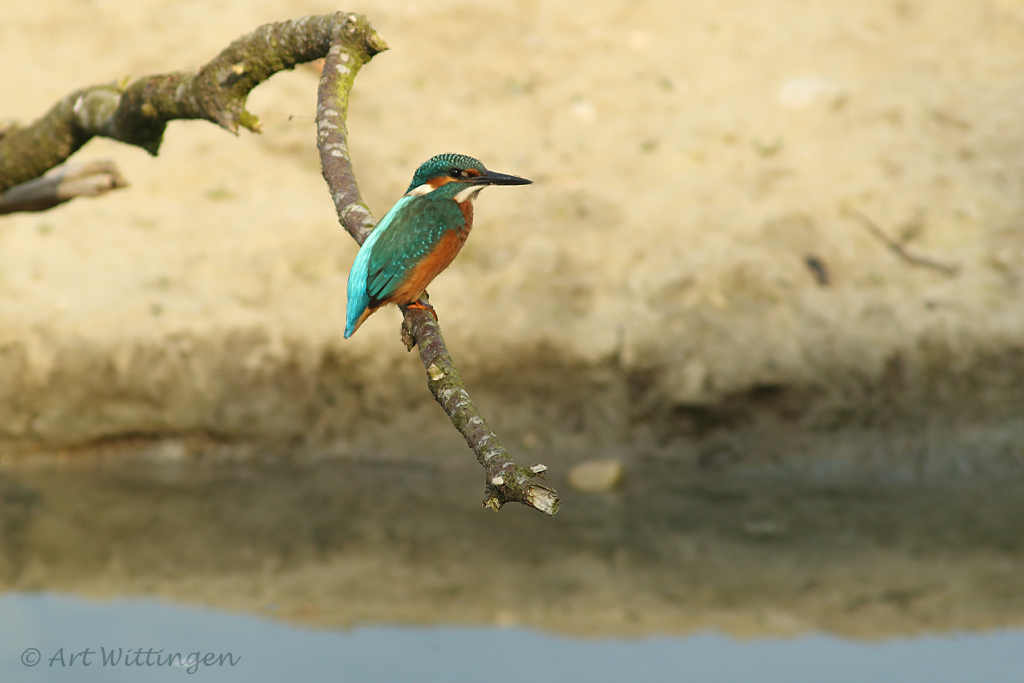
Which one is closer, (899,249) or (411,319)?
(411,319)

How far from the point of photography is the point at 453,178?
3.47m

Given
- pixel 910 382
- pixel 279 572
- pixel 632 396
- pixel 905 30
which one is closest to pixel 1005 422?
pixel 910 382

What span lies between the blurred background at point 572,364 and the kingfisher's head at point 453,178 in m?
2.96

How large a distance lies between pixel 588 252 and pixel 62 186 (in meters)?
4.08

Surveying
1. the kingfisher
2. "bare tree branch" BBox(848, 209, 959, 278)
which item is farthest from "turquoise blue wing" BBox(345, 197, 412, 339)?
"bare tree branch" BBox(848, 209, 959, 278)

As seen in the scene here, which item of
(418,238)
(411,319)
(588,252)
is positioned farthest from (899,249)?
(411,319)

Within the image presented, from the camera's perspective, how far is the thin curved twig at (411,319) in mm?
2127

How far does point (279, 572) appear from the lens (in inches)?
242

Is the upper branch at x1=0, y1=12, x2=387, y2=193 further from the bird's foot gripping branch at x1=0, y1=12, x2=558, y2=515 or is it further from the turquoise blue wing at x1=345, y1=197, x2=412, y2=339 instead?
the turquoise blue wing at x1=345, y1=197, x2=412, y2=339

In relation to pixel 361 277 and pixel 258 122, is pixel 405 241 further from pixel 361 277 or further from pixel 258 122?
pixel 258 122

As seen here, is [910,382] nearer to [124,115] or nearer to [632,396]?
[632,396]

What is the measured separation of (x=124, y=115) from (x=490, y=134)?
5110 millimetres

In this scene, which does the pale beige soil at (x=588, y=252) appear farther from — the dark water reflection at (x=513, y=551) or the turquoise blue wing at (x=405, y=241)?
the turquoise blue wing at (x=405, y=241)

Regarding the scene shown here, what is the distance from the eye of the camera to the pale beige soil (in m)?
7.04
